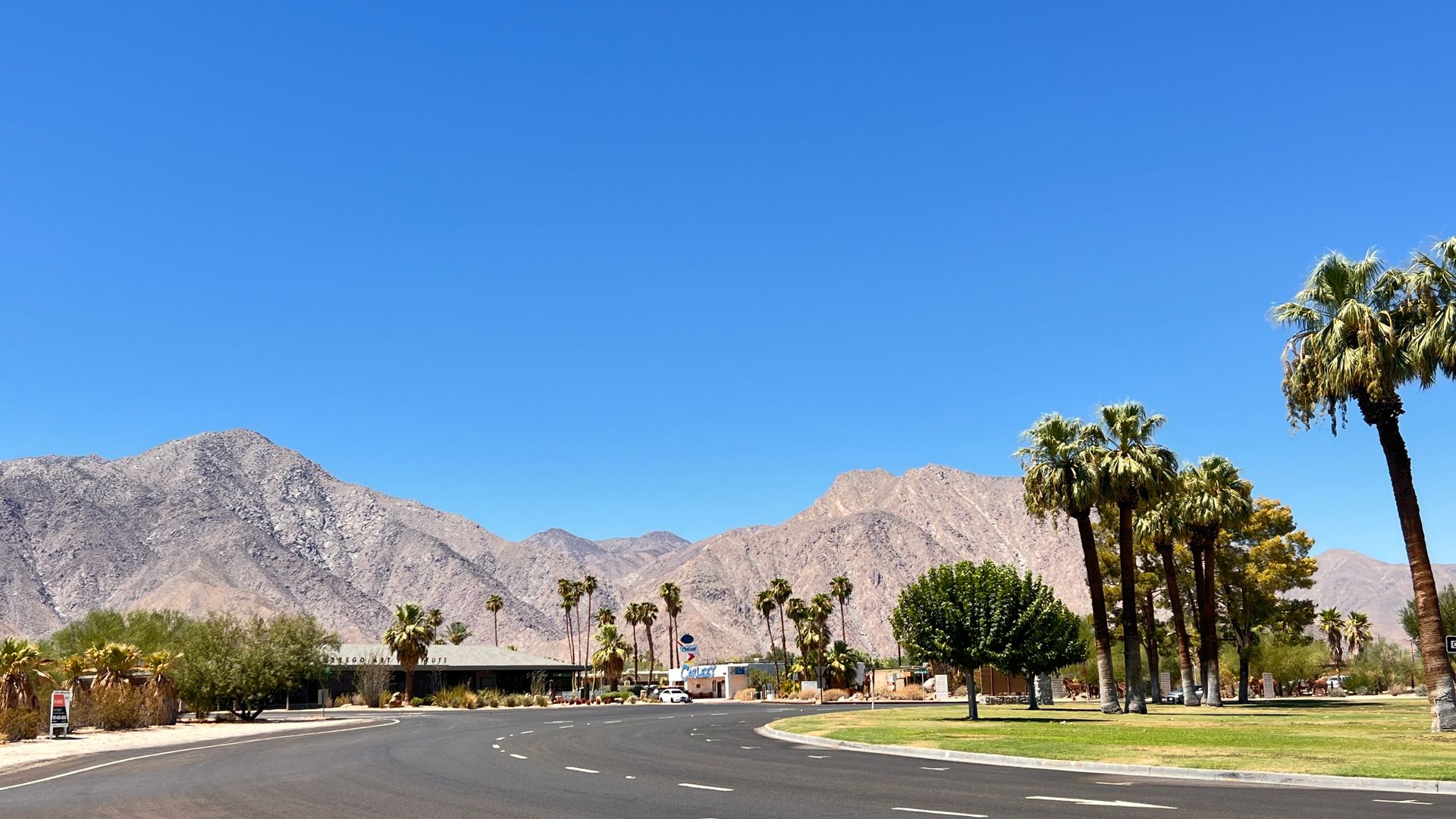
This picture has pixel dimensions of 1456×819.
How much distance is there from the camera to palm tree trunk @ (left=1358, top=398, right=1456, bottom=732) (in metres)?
29.2

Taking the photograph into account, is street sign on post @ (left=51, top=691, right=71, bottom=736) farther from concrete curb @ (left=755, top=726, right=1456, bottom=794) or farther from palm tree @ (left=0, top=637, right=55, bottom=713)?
concrete curb @ (left=755, top=726, right=1456, bottom=794)

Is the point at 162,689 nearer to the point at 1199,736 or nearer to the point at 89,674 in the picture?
the point at 89,674

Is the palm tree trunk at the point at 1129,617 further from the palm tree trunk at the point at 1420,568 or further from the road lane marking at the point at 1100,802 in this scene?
the road lane marking at the point at 1100,802

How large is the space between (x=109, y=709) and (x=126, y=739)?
7.70 m

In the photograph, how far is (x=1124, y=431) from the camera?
152 feet

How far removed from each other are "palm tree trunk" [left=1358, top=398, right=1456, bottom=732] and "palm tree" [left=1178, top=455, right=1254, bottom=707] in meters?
21.3

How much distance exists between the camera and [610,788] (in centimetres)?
1977

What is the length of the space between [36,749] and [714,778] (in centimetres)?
2559

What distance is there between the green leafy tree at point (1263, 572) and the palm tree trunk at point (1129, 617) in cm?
2035

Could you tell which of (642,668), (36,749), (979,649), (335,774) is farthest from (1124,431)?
(642,668)

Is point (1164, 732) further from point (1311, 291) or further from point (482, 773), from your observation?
point (482, 773)

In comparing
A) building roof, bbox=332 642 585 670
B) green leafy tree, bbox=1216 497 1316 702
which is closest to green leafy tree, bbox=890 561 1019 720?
green leafy tree, bbox=1216 497 1316 702

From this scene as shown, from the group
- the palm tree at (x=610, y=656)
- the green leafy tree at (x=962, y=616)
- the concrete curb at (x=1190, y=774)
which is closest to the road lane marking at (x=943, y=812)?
the concrete curb at (x=1190, y=774)

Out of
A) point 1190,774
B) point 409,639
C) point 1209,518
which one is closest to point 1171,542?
point 1209,518
